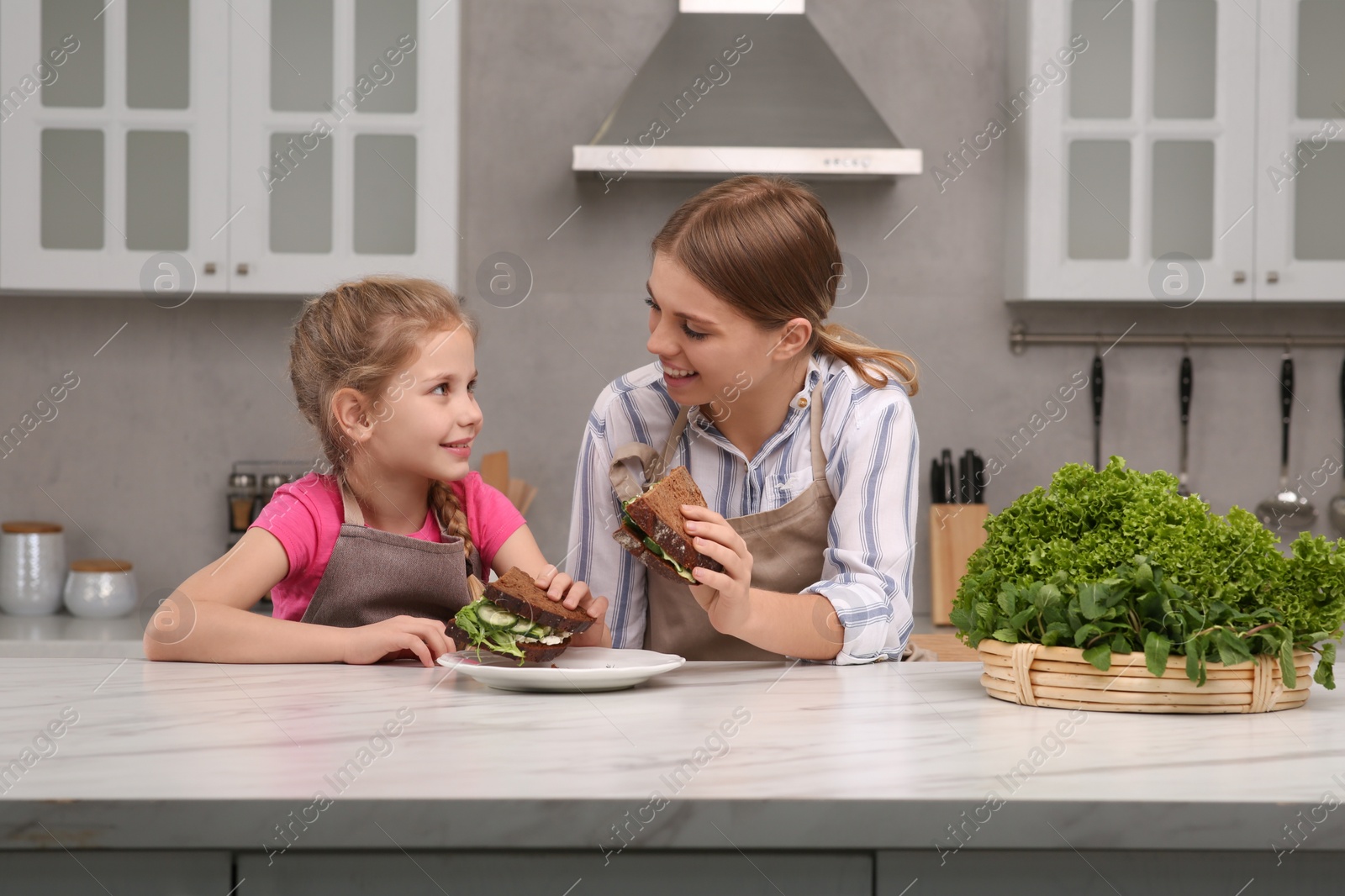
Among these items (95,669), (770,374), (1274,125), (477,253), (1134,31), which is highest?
(1134,31)

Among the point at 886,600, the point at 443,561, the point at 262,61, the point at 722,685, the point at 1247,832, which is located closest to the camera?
the point at 1247,832

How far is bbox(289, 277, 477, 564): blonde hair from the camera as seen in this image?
4.91ft

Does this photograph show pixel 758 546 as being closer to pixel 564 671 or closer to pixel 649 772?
pixel 564 671

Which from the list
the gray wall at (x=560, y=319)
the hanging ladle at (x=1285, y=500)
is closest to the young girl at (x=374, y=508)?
the gray wall at (x=560, y=319)

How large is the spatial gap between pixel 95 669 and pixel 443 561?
409mm

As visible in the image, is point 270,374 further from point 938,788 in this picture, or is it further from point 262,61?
point 938,788

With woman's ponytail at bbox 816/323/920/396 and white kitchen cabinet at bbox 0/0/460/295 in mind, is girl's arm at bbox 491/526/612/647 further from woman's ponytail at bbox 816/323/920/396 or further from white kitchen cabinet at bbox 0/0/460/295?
white kitchen cabinet at bbox 0/0/460/295

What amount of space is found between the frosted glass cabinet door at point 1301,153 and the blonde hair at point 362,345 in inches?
82.0

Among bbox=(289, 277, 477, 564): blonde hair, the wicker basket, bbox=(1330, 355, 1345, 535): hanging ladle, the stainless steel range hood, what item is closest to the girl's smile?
bbox=(289, 277, 477, 564): blonde hair

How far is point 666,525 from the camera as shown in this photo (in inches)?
43.9

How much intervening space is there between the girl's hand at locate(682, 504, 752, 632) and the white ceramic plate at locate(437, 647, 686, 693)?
0.07 m

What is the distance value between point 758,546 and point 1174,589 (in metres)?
0.64

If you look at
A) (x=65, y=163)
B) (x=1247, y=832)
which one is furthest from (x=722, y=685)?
(x=65, y=163)

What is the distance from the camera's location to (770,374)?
1552 millimetres
